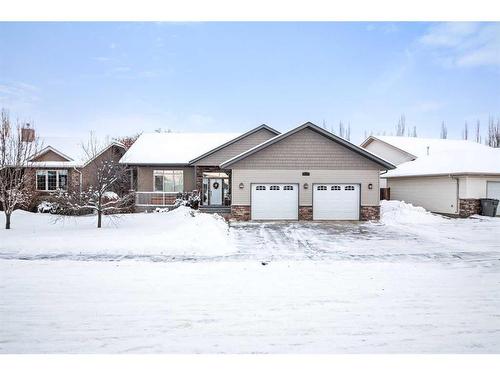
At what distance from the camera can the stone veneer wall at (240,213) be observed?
53.9 feet

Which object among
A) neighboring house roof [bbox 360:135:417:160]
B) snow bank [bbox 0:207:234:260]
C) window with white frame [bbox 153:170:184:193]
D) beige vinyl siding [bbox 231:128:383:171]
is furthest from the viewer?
neighboring house roof [bbox 360:135:417:160]

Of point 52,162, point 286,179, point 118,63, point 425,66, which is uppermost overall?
point 118,63

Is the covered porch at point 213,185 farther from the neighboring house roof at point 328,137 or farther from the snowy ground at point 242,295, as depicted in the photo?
the snowy ground at point 242,295

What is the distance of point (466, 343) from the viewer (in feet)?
13.1

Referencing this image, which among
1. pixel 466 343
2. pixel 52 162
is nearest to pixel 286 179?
pixel 466 343

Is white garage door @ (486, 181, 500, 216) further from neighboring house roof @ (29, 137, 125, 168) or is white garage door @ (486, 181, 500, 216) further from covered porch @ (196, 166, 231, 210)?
neighboring house roof @ (29, 137, 125, 168)

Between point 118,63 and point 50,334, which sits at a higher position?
point 118,63

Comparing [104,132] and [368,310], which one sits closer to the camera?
[368,310]

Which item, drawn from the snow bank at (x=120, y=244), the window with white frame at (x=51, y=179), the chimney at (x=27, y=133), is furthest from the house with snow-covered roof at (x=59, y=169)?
the snow bank at (x=120, y=244)

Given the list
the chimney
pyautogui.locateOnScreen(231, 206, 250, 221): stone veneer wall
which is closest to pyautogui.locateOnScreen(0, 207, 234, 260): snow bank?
pyautogui.locateOnScreen(231, 206, 250, 221): stone veneer wall

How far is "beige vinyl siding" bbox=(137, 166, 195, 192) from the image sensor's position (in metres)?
21.7

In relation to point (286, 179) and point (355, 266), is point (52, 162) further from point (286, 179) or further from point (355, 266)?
point (355, 266)
